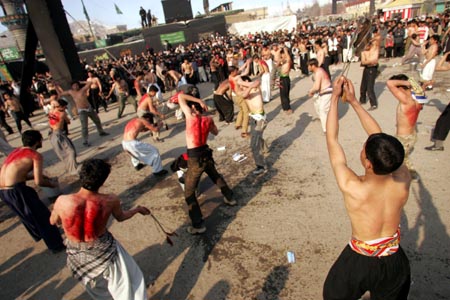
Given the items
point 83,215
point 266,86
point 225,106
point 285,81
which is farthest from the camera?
point 266,86

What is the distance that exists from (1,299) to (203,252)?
2.61 m

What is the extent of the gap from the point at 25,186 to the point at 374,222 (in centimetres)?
433

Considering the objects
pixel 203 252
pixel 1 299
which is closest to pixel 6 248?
pixel 1 299

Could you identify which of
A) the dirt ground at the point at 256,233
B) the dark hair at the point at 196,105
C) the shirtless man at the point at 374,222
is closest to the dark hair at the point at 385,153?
the shirtless man at the point at 374,222

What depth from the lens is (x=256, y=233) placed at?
4.03 m

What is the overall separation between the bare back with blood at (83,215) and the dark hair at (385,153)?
218 centimetres

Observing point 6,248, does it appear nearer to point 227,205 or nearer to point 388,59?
point 227,205

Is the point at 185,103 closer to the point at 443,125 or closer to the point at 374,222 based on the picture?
the point at 374,222

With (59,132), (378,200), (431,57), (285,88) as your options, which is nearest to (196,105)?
(378,200)

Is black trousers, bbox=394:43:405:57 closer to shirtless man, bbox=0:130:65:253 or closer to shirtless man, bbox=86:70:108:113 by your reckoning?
shirtless man, bbox=86:70:108:113

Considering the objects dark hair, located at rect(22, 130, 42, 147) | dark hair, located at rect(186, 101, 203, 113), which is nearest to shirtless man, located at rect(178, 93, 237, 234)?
dark hair, located at rect(186, 101, 203, 113)

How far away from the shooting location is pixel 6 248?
14.9 ft

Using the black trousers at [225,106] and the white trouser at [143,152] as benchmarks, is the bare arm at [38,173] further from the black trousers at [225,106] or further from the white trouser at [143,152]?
the black trousers at [225,106]

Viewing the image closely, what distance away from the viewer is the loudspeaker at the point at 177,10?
31125 millimetres
